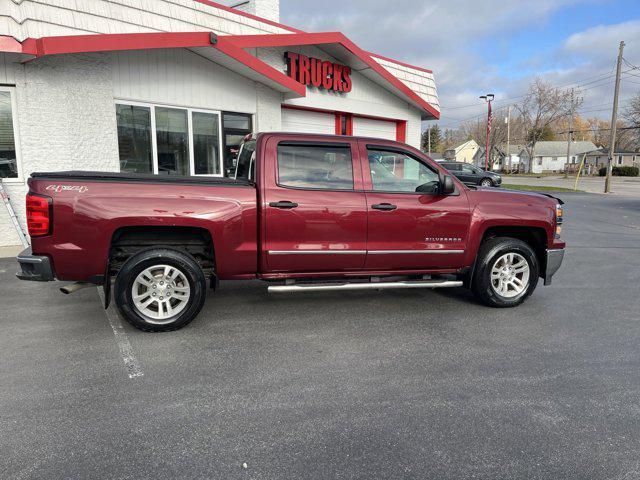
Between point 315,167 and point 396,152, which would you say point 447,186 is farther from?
point 315,167

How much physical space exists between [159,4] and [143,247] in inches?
262

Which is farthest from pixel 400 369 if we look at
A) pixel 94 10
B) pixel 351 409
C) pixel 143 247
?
pixel 94 10

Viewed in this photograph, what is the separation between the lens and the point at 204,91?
10492mm

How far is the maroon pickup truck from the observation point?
14.7 ft

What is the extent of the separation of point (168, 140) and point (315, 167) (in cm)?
605

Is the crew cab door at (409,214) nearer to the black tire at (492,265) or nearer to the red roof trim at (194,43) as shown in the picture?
the black tire at (492,265)

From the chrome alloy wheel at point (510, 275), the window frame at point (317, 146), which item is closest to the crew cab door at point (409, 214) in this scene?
the window frame at point (317, 146)

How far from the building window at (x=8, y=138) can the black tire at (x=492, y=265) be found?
783cm

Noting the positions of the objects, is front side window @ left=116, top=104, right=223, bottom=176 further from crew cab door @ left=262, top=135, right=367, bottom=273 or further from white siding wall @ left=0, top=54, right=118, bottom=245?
crew cab door @ left=262, top=135, right=367, bottom=273

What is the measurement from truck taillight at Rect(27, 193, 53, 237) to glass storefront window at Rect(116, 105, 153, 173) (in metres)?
5.44

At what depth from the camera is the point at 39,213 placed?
4332 millimetres

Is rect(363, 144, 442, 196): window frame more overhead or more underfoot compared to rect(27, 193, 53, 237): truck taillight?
more overhead

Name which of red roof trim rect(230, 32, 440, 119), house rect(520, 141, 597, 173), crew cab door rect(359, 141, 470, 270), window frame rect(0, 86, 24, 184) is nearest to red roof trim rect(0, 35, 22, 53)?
window frame rect(0, 86, 24, 184)

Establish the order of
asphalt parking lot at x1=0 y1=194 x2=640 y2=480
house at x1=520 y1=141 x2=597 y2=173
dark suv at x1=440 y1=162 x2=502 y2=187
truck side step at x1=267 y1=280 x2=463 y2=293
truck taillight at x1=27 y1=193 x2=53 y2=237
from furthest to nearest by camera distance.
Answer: house at x1=520 y1=141 x2=597 y2=173
dark suv at x1=440 y1=162 x2=502 y2=187
truck side step at x1=267 y1=280 x2=463 y2=293
truck taillight at x1=27 y1=193 x2=53 y2=237
asphalt parking lot at x1=0 y1=194 x2=640 y2=480
